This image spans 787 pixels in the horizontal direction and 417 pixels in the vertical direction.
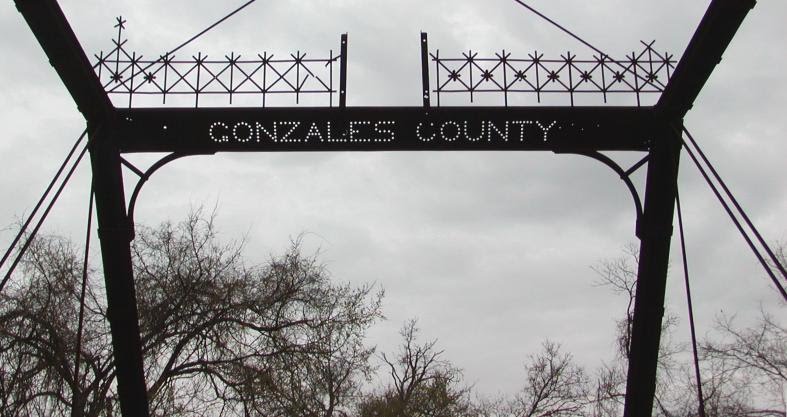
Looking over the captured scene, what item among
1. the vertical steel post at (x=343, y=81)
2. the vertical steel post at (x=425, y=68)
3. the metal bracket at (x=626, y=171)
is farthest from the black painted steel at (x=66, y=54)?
the metal bracket at (x=626, y=171)

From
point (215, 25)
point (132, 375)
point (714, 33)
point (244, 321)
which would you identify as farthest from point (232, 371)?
point (714, 33)

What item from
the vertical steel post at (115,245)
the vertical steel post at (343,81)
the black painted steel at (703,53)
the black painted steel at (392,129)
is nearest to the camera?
the black painted steel at (703,53)

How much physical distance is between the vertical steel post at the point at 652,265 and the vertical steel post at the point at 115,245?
12.9 ft

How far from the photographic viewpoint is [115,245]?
618cm

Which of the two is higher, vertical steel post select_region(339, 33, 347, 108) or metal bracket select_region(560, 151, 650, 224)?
vertical steel post select_region(339, 33, 347, 108)

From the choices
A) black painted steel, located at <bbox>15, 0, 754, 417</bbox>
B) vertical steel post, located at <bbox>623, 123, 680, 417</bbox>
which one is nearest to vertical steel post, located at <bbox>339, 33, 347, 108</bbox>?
black painted steel, located at <bbox>15, 0, 754, 417</bbox>

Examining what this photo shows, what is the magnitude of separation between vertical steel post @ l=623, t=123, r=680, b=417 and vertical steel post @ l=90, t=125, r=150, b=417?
155 inches

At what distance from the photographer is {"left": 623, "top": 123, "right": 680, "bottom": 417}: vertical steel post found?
6.20 metres

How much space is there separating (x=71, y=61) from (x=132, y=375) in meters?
2.43

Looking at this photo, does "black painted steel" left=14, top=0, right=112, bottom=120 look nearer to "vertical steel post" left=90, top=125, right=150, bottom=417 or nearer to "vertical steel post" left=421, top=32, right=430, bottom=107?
"vertical steel post" left=90, top=125, right=150, bottom=417

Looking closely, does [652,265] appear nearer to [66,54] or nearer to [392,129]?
[392,129]

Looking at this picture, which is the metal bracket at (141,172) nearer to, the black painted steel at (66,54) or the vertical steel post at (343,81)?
the black painted steel at (66,54)

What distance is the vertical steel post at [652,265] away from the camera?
620 centimetres

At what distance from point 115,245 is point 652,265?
4138mm
